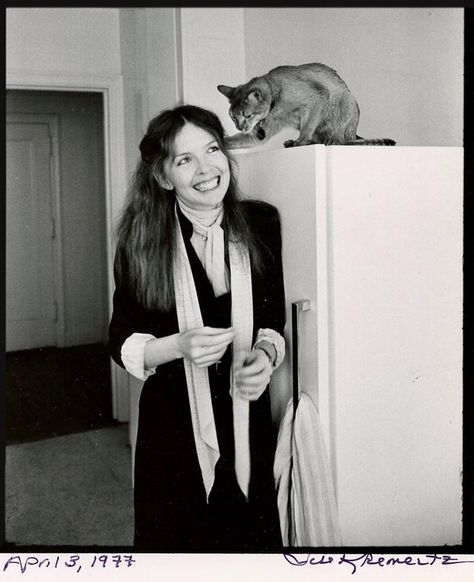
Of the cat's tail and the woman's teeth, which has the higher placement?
the cat's tail

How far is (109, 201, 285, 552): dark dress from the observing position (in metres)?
0.91

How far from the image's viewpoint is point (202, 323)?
90 centimetres

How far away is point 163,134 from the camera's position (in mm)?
895

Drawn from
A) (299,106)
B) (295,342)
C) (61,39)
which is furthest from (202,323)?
(61,39)

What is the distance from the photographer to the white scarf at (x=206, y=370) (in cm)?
90

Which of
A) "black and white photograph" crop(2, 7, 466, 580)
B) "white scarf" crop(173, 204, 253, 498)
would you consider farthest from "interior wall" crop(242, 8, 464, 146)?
"white scarf" crop(173, 204, 253, 498)

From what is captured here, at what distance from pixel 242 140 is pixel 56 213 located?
0.28m

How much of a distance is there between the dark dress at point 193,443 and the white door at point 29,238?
109 mm

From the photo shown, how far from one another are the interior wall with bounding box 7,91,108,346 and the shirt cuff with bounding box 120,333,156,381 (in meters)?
0.05

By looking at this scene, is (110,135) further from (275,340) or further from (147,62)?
(275,340)

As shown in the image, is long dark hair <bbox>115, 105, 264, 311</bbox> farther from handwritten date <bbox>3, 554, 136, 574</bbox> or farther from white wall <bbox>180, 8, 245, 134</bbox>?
handwritten date <bbox>3, 554, 136, 574</bbox>

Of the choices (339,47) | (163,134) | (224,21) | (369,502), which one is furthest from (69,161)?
(369,502)
